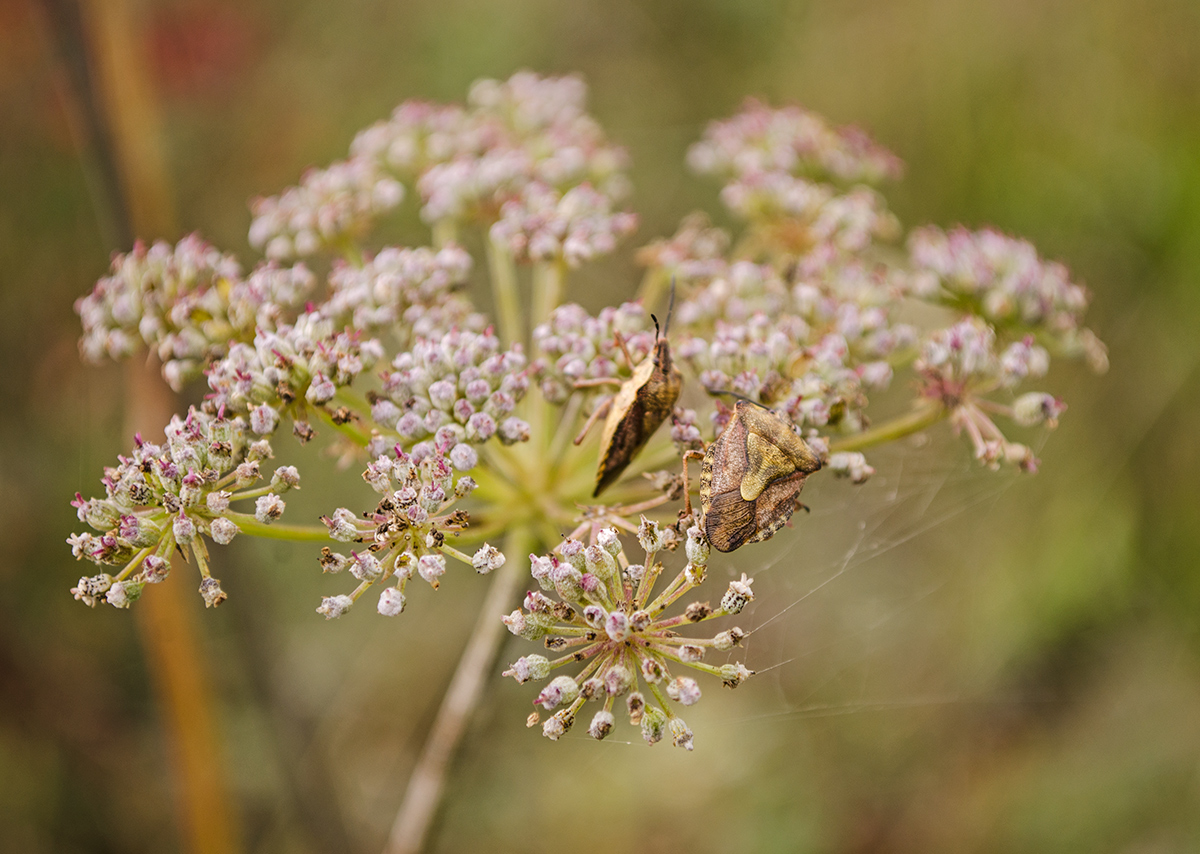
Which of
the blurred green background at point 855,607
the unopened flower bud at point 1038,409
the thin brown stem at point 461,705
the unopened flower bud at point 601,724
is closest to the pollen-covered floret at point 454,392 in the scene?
the thin brown stem at point 461,705

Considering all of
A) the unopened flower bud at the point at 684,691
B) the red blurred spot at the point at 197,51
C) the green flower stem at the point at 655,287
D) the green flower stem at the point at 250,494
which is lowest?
the unopened flower bud at the point at 684,691

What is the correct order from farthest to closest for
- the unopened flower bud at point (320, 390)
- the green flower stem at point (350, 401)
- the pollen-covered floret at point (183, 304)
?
the pollen-covered floret at point (183, 304), the green flower stem at point (350, 401), the unopened flower bud at point (320, 390)

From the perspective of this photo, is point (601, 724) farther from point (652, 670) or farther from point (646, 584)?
point (646, 584)

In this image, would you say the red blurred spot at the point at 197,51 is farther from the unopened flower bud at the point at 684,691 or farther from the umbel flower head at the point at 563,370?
the unopened flower bud at the point at 684,691

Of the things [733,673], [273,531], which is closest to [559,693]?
[733,673]

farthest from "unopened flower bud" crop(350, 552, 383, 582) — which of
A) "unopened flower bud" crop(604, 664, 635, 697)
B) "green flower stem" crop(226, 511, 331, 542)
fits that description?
"unopened flower bud" crop(604, 664, 635, 697)

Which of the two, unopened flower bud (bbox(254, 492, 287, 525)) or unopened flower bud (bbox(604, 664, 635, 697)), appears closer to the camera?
unopened flower bud (bbox(604, 664, 635, 697))

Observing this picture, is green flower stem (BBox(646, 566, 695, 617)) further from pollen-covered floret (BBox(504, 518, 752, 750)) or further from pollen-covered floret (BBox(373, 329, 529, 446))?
pollen-covered floret (BBox(373, 329, 529, 446))
